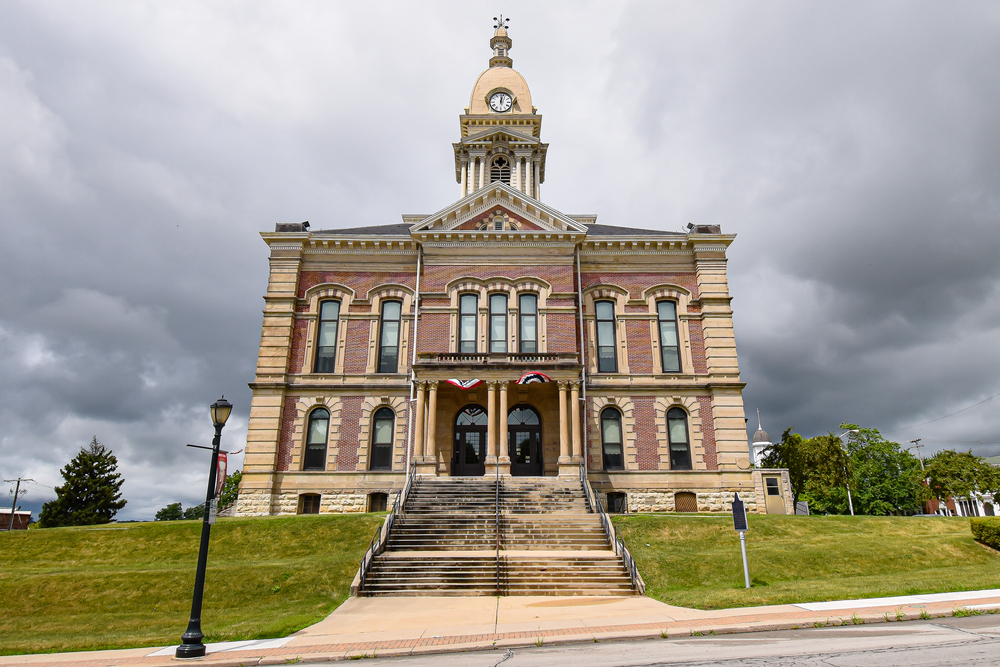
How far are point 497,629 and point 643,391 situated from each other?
19395 millimetres

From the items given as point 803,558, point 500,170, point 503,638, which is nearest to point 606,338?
point 803,558

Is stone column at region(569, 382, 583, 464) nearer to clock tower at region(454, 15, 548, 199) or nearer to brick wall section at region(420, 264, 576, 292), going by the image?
brick wall section at region(420, 264, 576, 292)

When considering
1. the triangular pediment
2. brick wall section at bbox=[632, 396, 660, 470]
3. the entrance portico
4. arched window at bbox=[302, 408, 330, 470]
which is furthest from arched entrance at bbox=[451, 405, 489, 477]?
the triangular pediment

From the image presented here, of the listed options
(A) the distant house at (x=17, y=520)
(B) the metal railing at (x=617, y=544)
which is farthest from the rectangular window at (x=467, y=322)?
(A) the distant house at (x=17, y=520)

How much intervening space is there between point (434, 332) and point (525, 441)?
6.69 metres

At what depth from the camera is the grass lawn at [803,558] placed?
13.6 m

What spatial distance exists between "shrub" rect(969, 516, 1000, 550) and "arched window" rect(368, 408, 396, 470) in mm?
21800

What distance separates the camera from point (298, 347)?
29.8 m

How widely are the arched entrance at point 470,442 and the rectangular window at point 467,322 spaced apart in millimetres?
2889

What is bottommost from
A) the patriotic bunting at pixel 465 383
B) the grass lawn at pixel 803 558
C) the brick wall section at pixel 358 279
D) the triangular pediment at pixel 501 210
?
the grass lawn at pixel 803 558

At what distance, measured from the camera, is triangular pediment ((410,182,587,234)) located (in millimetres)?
30281

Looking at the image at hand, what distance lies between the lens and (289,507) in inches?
1082

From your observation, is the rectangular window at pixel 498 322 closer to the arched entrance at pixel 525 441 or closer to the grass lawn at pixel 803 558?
the arched entrance at pixel 525 441

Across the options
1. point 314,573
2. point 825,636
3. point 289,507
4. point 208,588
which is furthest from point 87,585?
point 825,636
